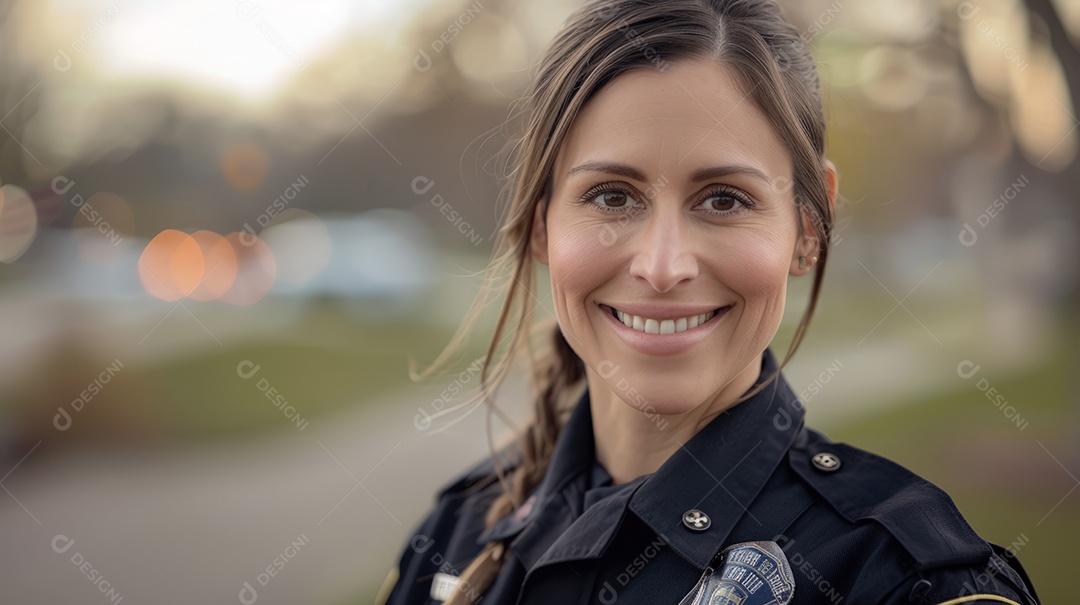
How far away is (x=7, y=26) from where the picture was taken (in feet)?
30.1

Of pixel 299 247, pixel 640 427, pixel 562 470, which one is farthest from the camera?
pixel 299 247

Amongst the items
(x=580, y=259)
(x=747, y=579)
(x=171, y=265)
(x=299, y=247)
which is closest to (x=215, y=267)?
(x=171, y=265)

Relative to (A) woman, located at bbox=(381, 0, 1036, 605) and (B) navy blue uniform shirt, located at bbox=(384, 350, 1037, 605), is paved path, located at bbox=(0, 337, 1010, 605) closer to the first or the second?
(B) navy blue uniform shirt, located at bbox=(384, 350, 1037, 605)

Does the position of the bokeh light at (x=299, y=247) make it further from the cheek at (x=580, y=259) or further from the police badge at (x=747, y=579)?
the police badge at (x=747, y=579)

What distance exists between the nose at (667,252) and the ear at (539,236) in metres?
0.38

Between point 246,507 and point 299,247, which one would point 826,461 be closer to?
point 246,507

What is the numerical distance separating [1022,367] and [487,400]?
863cm

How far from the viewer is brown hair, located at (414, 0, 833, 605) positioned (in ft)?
6.23

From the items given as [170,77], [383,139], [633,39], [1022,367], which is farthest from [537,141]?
[383,139]

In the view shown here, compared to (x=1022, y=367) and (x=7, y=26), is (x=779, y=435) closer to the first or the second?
(x=1022, y=367)

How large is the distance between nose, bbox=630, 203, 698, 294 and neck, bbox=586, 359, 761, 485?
316 millimetres

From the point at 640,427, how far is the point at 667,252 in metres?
0.52

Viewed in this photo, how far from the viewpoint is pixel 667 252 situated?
1.81m

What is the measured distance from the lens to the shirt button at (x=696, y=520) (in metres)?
1.87
